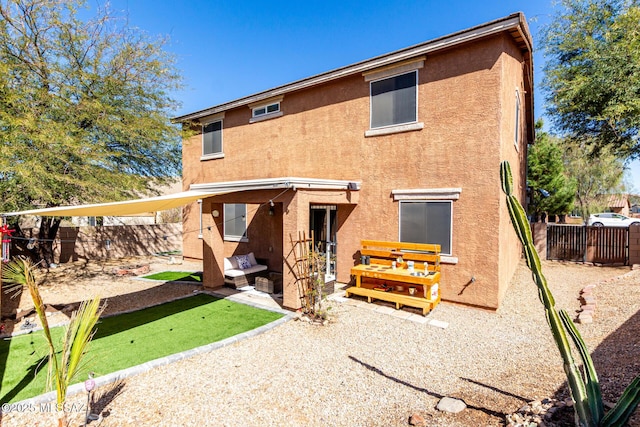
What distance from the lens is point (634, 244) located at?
15.0m

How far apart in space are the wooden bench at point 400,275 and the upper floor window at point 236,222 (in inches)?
275

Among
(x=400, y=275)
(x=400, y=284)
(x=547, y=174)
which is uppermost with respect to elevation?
(x=547, y=174)

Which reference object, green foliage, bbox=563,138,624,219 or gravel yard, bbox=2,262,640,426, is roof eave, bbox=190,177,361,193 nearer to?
gravel yard, bbox=2,262,640,426

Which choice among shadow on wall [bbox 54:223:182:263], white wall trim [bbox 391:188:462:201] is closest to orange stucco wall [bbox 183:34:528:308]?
white wall trim [bbox 391:188:462:201]

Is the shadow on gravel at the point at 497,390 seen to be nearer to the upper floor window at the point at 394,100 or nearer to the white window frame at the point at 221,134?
the upper floor window at the point at 394,100

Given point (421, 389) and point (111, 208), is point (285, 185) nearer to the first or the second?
point (111, 208)

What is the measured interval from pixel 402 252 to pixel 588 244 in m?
12.8

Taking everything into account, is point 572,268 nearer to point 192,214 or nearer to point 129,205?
point 129,205

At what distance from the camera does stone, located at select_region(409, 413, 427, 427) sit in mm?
4439

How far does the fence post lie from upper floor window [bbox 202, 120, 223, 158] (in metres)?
20.6

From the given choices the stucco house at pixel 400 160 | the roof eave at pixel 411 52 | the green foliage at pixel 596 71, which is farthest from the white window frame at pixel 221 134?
the green foliage at pixel 596 71

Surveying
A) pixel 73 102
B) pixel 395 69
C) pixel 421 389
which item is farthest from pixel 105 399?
pixel 73 102

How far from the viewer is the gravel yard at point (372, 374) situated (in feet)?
15.5

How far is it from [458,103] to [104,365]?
11.3 m
